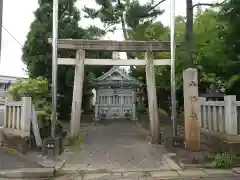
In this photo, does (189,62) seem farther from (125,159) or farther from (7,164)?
(7,164)

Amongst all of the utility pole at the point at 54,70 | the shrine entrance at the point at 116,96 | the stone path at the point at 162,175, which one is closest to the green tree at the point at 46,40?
the shrine entrance at the point at 116,96

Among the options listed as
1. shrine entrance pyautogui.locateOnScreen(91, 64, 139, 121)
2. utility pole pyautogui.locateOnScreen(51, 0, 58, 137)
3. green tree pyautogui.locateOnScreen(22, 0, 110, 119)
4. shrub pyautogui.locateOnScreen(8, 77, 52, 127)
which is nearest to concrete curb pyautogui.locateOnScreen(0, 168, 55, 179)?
utility pole pyautogui.locateOnScreen(51, 0, 58, 137)

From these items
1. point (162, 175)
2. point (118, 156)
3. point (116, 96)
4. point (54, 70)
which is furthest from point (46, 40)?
point (162, 175)

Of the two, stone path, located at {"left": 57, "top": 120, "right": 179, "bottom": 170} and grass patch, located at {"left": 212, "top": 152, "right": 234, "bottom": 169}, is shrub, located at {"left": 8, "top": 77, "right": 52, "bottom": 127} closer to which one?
stone path, located at {"left": 57, "top": 120, "right": 179, "bottom": 170}

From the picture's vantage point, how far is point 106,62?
11422 mm

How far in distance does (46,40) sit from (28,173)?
12183mm

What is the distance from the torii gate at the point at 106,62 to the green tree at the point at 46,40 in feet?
18.7

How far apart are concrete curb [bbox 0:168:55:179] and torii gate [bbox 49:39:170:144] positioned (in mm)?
4092

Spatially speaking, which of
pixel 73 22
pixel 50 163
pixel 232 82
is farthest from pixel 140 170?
pixel 73 22

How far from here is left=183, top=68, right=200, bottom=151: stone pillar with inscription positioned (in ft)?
28.5

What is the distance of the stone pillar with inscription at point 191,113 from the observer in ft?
28.5

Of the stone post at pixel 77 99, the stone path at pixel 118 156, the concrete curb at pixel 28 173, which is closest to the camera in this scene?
the concrete curb at pixel 28 173

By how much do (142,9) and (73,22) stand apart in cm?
906

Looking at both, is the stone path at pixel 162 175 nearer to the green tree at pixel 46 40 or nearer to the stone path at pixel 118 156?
the stone path at pixel 118 156
